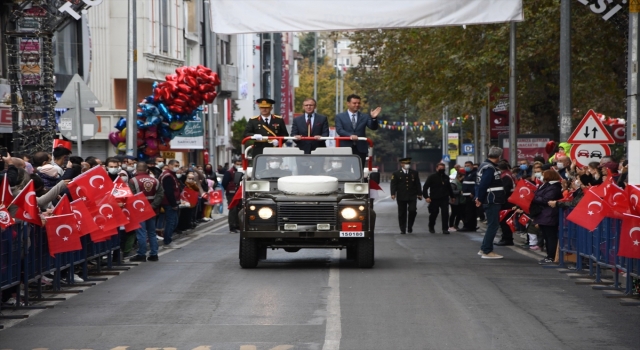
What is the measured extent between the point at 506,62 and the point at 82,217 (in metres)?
22.8

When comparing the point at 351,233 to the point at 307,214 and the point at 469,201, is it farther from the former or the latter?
the point at 469,201

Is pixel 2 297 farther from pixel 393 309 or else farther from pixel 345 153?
pixel 345 153

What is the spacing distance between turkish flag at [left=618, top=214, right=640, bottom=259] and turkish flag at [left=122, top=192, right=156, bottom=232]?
821cm

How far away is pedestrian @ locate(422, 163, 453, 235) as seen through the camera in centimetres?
3009

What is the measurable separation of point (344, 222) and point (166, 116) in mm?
13664

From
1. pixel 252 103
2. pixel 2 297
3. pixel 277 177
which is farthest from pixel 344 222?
pixel 252 103

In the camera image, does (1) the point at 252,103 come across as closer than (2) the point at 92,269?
No

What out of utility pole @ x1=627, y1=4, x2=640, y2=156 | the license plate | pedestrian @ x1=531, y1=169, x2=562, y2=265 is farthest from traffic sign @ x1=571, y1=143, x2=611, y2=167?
the license plate

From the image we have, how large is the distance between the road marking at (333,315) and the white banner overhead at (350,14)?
4.00 metres

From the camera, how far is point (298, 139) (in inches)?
735

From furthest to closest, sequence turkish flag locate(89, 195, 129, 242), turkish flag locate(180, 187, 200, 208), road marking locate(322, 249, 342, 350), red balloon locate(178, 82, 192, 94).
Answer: red balloon locate(178, 82, 192, 94) → turkish flag locate(180, 187, 200, 208) → turkish flag locate(89, 195, 129, 242) → road marking locate(322, 249, 342, 350)

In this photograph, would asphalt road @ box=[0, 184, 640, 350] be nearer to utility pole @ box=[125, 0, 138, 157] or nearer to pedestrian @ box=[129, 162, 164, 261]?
pedestrian @ box=[129, 162, 164, 261]

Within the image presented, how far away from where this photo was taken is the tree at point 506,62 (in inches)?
1260

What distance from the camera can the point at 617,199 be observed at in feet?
47.8
